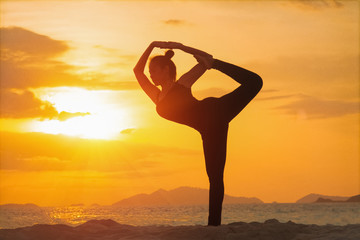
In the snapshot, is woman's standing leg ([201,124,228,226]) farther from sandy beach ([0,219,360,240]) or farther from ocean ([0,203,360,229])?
ocean ([0,203,360,229])

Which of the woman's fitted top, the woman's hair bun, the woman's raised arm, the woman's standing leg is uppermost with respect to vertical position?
the woman's hair bun

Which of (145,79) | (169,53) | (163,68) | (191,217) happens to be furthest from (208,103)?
(191,217)

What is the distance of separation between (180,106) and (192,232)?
1994mm

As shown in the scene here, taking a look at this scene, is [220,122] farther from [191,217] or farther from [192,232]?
[191,217]

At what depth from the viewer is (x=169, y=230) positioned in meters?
7.91


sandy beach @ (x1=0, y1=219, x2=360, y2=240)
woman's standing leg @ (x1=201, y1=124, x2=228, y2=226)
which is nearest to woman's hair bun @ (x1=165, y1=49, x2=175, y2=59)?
woman's standing leg @ (x1=201, y1=124, x2=228, y2=226)

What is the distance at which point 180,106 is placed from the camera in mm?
8078

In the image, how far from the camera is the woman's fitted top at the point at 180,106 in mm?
8016

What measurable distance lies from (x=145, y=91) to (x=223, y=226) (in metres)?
2.57

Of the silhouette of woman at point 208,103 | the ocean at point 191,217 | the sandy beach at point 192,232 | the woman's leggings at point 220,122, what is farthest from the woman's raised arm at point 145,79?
the ocean at point 191,217

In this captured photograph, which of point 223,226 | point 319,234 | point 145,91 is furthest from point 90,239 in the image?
point 319,234

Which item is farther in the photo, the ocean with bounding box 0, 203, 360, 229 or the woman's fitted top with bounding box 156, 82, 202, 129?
the ocean with bounding box 0, 203, 360, 229

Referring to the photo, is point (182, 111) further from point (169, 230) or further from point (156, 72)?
point (169, 230)

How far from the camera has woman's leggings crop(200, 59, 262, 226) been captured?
8023 millimetres
